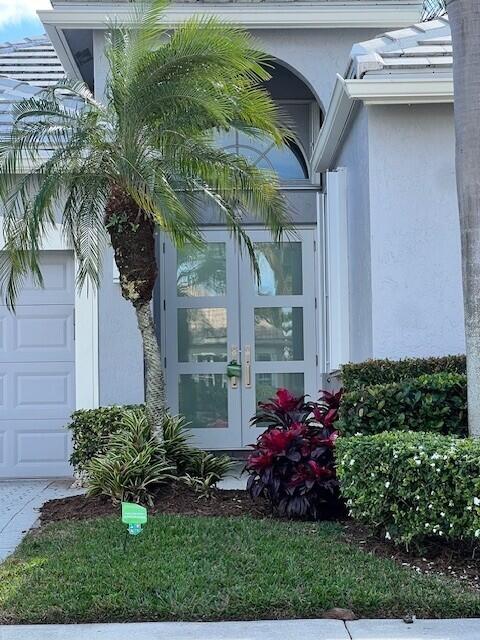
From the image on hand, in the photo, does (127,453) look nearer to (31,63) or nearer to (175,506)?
(175,506)

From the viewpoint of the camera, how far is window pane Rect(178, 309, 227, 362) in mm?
10711

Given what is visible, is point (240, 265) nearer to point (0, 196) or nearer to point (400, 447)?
point (0, 196)

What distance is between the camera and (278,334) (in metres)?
10.8

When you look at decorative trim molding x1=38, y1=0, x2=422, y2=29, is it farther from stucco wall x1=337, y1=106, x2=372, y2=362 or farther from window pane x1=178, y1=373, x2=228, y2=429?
window pane x1=178, y1=373, x2=228, y2=429

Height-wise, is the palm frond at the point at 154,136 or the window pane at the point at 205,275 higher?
the palm frond at the point at 154,136

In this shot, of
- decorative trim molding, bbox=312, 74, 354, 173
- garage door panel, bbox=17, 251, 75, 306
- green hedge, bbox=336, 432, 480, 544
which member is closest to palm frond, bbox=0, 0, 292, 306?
decorative trim molding, bbox=312, 74, 354, 173

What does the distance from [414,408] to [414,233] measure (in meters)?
2.22

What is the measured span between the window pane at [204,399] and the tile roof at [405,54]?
14.5 ft

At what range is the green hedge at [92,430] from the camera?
8562 millimetres

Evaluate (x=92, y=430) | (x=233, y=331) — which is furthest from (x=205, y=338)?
(x=92, y=430)

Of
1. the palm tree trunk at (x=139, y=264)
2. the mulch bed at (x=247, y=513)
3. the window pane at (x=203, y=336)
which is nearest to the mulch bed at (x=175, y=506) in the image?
the mulch bed at (x=247, y=513)

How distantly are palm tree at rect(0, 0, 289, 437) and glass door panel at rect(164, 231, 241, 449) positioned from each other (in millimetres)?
2698

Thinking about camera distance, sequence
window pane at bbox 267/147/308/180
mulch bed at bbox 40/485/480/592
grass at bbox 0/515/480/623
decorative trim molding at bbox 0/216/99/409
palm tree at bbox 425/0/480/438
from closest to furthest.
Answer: grass at bbox 0/515/480/623 < mulch bed at bbox 40/485/480/592 < palm tree at bbox 425/0/480/438 < decorative trim molding at bbox 0/216/99/409 < window pane at bbox 267/147/308/180

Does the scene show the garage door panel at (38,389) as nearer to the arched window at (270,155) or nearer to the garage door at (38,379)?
the garage door at (38,379)
